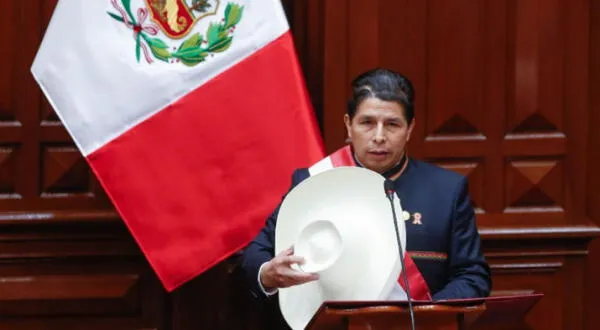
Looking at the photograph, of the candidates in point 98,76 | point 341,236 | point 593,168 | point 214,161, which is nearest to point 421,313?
point 341,236

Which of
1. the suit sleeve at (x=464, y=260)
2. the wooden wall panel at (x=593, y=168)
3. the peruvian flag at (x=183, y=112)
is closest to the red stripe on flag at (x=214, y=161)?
the peruvian flag at (x=183, y=112)

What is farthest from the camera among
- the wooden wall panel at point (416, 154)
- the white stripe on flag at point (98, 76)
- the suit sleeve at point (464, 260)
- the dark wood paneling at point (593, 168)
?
the dark wood paneling at point (593, 168)

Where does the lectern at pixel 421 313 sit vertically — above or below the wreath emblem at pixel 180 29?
below

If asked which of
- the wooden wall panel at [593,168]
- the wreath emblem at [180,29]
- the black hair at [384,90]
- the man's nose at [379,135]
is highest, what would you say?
the wreath emblem at [180,29]

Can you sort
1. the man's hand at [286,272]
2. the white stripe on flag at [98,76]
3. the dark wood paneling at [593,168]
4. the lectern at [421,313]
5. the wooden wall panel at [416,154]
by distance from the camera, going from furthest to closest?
the dark wood paneling at [593,168] < the wooden wall panel at [416,154] < the white stripe on flag at [98,76] < the man's hand at [286,272] < the lectern at [421,313]

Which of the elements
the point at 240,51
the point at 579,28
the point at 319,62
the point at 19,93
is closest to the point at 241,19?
the point at 240,51

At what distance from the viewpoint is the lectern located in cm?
209

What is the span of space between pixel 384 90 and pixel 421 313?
73 cm

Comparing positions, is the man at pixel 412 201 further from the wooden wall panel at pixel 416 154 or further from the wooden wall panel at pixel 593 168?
the wooden wall panel at pixel 593 168

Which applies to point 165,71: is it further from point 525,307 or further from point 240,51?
point 525,307

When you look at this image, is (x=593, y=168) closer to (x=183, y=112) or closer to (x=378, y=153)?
(x=378, y=153)

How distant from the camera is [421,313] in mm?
2119

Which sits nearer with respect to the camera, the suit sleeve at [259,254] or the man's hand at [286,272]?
the man's hand at [286,272]

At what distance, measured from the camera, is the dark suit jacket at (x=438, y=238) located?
8.62ft
